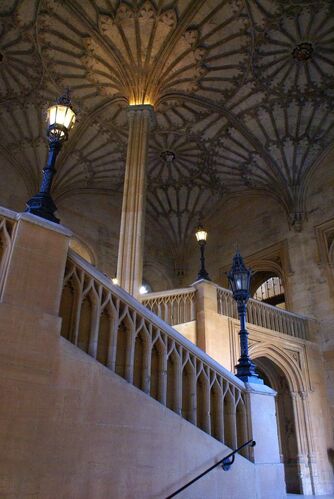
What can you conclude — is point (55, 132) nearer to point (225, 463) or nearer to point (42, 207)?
Answer: point (42, 207)

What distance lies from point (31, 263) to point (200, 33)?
10.1 metres

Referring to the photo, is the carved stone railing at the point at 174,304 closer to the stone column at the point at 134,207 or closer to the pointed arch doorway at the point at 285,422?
the stone column at the point at 134,207

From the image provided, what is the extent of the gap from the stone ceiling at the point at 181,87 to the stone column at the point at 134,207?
2.89 ft

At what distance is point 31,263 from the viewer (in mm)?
3223

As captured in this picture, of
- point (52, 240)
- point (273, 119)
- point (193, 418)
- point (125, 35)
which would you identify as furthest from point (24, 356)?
point (273, 119)

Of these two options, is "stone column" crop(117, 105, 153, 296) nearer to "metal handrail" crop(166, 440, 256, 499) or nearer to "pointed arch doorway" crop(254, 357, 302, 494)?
"metal handrail" crop(166, 440, 256, 499)

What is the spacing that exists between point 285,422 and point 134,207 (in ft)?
24.2

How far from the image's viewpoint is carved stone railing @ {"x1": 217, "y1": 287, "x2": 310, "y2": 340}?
9984mm

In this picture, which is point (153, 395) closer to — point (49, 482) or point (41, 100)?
point (49, 482)

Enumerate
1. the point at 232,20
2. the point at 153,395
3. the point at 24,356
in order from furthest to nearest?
the point at 232,20
the point at 153,395
the point at 24,356

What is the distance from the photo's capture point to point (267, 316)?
11.3m

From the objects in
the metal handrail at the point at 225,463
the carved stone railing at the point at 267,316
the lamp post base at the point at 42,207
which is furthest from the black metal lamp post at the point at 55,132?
the carved stone railing at the point at 267,316

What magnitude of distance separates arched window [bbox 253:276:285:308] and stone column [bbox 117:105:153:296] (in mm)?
8824

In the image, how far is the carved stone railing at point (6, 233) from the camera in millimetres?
3188
